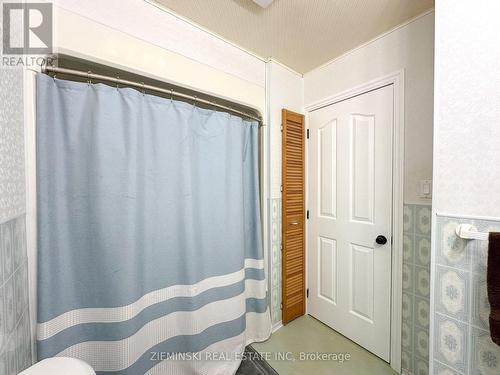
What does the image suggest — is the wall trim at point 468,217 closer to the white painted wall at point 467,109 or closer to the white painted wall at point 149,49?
the white painted wall at point 467,109

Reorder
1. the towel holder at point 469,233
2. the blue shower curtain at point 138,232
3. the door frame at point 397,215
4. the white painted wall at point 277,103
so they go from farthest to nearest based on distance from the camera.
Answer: the white painted wall at point 277,103 → the door frame at point 397,215 → the blue shower curtain at point 138,232 → the towel holder at point 469,233

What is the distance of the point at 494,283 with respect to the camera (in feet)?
2.23

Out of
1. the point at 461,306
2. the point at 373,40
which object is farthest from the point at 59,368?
the point at 373,40

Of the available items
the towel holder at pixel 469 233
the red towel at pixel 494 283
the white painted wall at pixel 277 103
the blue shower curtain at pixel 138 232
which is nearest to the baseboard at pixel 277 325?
the blue shower curtain at pixel 138 232

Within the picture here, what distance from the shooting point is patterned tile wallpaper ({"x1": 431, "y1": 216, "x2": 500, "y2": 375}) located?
2.43 ft

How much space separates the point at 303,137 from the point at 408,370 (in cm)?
179

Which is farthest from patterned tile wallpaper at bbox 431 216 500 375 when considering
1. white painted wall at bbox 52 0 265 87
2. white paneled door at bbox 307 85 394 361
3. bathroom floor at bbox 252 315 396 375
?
white painted wall at bbox 52 0 265 87

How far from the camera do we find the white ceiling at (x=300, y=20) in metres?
1.18

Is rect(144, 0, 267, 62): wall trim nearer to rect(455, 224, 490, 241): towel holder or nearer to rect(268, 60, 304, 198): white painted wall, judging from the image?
rect(268, 60, 304, 198): white painted wall

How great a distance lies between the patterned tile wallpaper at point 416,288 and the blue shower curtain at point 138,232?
3.47 feet

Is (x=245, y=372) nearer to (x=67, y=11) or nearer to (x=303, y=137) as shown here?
(x=303, y=137)

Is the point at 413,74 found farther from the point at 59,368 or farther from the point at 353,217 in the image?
the point at 59,368

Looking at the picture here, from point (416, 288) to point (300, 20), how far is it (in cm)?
180

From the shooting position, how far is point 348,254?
163cm
